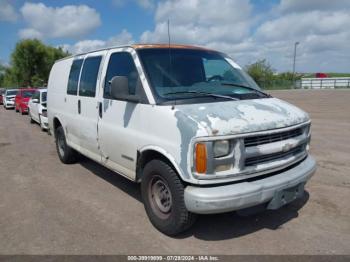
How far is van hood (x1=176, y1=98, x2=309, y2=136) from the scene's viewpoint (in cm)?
330

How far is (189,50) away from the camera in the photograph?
4.73m

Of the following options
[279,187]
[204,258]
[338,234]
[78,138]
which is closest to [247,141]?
[279,187]

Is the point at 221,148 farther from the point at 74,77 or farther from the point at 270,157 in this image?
the point at 74,77

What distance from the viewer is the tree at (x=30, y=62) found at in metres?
55.1

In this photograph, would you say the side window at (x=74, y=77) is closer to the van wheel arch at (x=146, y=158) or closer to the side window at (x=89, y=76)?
the side window at (x=89, y=76)

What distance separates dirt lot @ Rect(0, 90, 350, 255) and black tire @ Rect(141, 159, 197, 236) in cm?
16

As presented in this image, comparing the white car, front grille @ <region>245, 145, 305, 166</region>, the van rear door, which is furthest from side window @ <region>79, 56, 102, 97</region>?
the white car

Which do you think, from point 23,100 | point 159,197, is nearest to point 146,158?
point 159,197

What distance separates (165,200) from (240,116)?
1324 mm

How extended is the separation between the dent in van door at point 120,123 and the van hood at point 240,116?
82cm

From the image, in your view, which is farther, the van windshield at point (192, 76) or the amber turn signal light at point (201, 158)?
the van windshield at point (192, 76)

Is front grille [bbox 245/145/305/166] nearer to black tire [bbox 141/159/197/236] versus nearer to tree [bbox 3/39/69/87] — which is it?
black tire [bbox 141/159/197/236]

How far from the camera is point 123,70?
175 inches

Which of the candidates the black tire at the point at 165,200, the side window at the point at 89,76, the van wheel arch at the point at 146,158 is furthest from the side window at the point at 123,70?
the black tire at the point at 165,200
